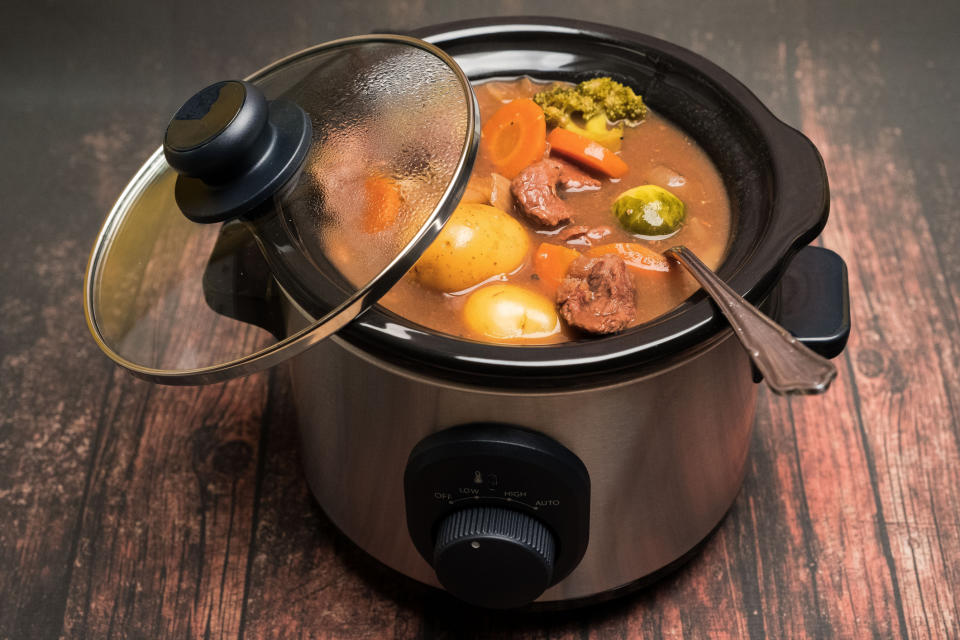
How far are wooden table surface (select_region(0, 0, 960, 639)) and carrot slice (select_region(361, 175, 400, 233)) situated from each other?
0.84 metres

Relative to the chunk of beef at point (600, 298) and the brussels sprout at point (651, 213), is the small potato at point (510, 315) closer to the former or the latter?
the chunk of beef at point (600, 298)

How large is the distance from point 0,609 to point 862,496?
1835mm

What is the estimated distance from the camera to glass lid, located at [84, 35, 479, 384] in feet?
4.95

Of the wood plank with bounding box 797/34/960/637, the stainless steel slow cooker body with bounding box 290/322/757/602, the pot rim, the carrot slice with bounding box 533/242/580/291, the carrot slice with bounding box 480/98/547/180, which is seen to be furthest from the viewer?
the wood plank with bounding box 797/34/960/637

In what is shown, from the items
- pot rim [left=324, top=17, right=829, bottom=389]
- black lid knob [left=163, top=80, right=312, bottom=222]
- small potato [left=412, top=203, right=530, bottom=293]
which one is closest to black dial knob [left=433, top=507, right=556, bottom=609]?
pot rim [left=324, top=17, right=829, bottom=389]

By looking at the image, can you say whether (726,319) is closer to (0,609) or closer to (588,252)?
(588,252)

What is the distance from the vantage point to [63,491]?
2.22 m

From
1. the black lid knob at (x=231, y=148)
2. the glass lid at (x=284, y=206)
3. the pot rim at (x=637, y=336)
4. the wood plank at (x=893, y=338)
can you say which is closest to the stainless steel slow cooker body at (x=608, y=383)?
the pot rim at (x=637, y=336)

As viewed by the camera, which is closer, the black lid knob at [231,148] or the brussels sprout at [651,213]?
the black lid knob at [231,148]

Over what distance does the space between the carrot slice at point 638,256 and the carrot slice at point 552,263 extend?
4 cm

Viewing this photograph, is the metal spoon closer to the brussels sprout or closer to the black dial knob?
the brussels sprout

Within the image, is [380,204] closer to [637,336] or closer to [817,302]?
[637,336]

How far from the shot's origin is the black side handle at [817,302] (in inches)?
66.3

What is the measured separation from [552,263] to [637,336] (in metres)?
0.31
